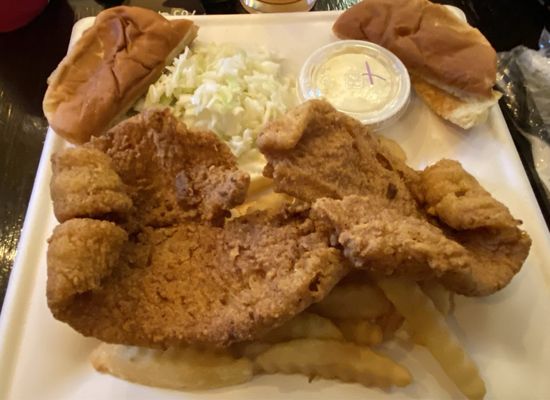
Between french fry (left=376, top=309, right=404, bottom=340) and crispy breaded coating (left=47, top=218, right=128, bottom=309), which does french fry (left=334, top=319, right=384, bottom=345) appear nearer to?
french fry (left=376, top=309, right=404, bottom=340)

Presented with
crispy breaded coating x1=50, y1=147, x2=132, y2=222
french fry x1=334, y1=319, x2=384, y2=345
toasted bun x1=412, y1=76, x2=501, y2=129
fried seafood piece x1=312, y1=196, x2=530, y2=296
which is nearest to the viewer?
fried seafood piece x1=312, y1=196, x2=530, y2=296

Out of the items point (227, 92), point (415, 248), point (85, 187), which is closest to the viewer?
point (415, 248)

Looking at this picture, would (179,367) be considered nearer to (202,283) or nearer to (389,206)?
(202,283)

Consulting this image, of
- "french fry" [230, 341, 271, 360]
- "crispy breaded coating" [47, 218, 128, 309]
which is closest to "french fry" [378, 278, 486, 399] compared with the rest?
"french fry" [230, 341, 271, 360]

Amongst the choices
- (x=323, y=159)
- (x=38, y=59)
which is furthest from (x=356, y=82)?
(x=38, y=59)

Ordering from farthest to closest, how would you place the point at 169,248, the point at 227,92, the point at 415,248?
the point at 227,92 → the point at 169,248 → the point at 415,248

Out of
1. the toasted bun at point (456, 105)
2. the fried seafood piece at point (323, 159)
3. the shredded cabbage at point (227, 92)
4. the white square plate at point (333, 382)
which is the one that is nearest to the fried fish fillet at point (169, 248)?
the fried seafood piece at point (323, 159)
